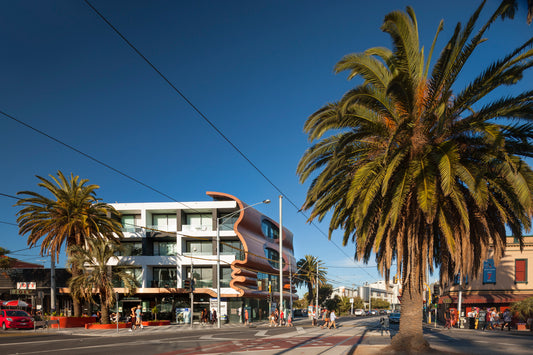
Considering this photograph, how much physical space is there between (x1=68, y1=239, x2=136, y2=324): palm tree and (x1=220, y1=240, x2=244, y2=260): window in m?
13.0

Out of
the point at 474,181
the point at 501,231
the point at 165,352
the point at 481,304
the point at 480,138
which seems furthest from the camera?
the point at 481,304

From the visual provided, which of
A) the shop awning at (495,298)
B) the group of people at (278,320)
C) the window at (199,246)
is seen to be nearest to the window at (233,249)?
the window at (199,246)

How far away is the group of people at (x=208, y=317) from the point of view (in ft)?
144

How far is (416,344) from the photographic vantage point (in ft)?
46.9

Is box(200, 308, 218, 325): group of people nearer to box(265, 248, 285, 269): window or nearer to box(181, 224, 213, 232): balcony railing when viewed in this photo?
box(181, 224, 213, 232): balcony railing

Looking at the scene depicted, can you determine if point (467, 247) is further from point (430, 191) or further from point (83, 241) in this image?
point (83, 241)

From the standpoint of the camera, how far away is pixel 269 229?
63156 mm

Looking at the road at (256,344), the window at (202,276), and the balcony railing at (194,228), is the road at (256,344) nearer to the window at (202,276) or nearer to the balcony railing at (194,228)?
the window at (202,276)

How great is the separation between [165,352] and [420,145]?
12117 millimetres

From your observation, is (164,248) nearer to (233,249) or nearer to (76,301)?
(233,249)

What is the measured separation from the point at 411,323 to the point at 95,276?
28.9 metres

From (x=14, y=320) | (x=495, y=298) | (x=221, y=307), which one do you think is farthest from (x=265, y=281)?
(x=14, y=320)

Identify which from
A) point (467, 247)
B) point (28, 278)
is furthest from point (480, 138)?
point (28, 278)

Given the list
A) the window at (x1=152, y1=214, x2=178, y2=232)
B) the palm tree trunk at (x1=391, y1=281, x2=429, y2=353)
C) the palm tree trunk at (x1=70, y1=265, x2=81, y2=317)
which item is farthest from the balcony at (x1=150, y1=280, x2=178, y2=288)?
the palm tree trunk at (x1=391, y1=281, x2=429, y2=353)
